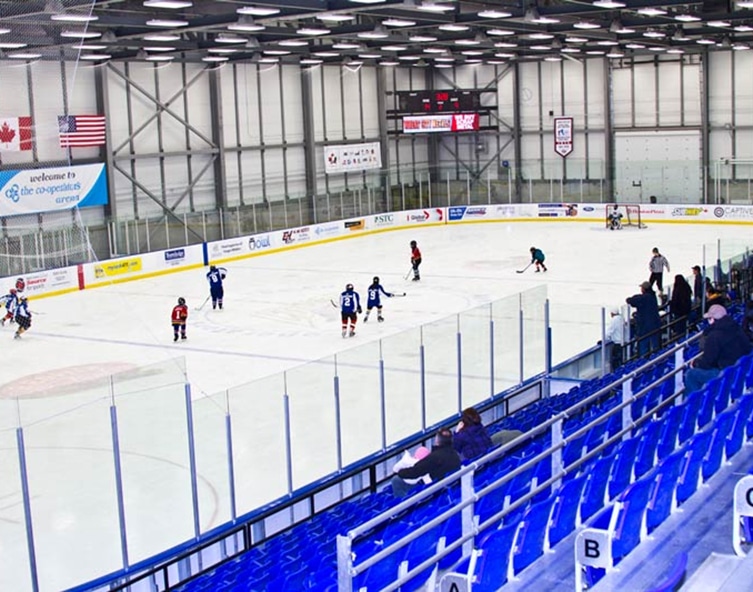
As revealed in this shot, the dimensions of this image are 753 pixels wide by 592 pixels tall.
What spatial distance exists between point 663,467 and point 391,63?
3794 centimetres

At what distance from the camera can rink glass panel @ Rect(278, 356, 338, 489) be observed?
1135 cm

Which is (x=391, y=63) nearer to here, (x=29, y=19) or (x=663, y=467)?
(x=663, y=467)

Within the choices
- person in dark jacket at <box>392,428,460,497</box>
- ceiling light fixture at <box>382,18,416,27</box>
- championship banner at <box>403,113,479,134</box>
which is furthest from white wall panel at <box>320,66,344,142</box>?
person in dark jacket at <box>392,428,460,497</box>

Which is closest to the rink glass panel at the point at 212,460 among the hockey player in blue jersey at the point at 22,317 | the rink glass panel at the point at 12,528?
the rink glass panel at the point at 12,528

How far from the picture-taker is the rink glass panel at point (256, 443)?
35.1ft

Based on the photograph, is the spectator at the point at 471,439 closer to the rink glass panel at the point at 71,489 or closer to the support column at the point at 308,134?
the rink glass panel at the point at 71,489

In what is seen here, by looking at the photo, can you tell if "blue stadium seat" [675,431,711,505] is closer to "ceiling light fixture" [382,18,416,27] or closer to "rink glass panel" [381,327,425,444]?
"rink glass panel" [381,327,425,444]

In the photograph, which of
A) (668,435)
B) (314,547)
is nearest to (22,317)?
(314,547)

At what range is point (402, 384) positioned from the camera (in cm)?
1288

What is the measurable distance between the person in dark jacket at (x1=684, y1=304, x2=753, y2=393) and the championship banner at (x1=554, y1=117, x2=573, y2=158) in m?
36.1

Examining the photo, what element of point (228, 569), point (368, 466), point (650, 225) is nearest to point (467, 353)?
point (368, 466)

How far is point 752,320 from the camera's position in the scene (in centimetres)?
1279

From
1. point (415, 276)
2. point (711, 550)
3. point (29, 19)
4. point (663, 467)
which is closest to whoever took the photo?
point (29, 19)

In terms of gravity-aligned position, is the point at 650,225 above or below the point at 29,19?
below
